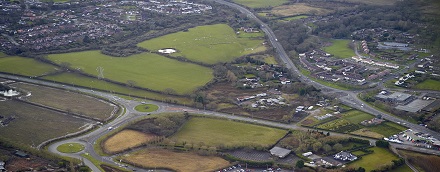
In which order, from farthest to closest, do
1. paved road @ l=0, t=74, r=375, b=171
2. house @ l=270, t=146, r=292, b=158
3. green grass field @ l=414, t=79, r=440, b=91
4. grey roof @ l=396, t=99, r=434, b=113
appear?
1. green grass field @ l=414, t=79, r=440, b=91
2. grey roof @ l=396, t=99, r=434, b=113
3. paved road @ l=0, t=74, r=375, b=171
4. house @ l=270, t=146, r=292, b=158

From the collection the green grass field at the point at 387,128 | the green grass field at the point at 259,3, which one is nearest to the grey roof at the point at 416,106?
the green grass field at the point at 387,128

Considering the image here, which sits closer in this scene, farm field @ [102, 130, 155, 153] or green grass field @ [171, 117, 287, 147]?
farm field @ [102, 130, 155, 153]

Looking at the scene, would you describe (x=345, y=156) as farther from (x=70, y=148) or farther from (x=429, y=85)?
→ (x=70, y=148)

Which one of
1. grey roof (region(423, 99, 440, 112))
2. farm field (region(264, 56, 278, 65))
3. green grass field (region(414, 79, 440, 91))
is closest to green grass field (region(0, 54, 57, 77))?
farm field (region(264, 56, 278, 65))

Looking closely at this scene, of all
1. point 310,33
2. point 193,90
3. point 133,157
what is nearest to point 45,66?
point 193,90

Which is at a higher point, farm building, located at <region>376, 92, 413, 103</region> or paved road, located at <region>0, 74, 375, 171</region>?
farm building, located at <region>376, 92, 413, 103</region>

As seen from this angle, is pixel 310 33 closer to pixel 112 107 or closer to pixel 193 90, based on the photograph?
pixel 193 90

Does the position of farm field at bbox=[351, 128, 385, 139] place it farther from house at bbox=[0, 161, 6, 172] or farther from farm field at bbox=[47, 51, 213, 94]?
house at bbox=[0, 161, 6, 172]

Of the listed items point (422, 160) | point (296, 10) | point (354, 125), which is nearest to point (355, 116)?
point (354, 125)
